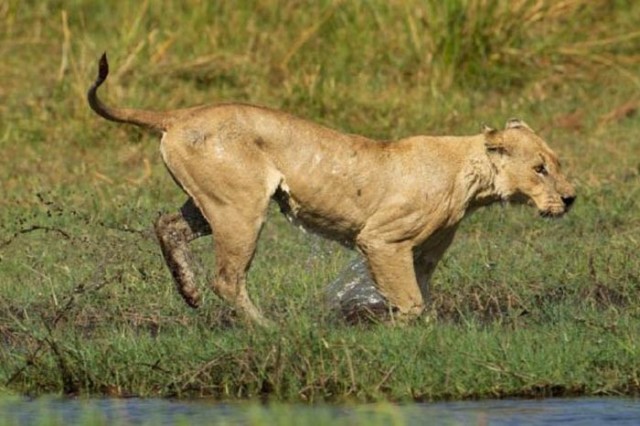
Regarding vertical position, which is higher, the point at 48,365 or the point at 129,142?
the point at 129,142

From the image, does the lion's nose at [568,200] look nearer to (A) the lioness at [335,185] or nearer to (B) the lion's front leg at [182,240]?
(A) the lioness at [335,185]

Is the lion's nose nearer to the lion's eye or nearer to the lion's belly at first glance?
the lion's eye

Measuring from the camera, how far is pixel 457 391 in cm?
707

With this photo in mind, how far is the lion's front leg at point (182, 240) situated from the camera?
8.23 meters

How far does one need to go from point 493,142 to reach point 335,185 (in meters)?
0.79

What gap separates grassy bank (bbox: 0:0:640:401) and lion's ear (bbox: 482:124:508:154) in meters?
0.80

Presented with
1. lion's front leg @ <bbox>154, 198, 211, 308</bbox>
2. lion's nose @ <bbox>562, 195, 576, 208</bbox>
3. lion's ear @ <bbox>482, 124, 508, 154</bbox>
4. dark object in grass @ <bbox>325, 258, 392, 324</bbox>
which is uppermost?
lion's ear @ <bbox>482, 124, 508, 154</bbox>

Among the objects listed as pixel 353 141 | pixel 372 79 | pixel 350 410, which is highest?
pixel 372 79

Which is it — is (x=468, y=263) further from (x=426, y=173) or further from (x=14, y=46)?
(x=14, y=46)

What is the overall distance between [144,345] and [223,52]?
6580mm

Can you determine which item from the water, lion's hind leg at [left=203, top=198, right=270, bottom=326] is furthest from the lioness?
the water

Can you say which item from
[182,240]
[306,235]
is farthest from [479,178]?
[306,235]

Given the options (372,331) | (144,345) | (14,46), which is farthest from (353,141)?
(14,46)

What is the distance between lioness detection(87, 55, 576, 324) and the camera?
799 cm
